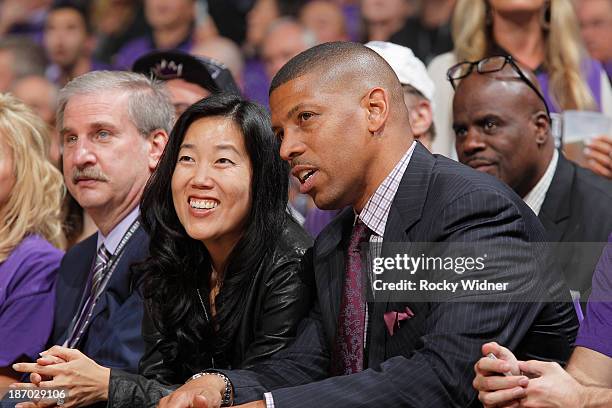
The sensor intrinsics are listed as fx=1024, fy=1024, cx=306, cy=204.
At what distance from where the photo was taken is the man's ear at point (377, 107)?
7.44ft

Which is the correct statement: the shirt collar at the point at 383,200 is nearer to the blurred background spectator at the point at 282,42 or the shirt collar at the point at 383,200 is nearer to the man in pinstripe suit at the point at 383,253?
the man in pinstripe suit at the point at 383,253

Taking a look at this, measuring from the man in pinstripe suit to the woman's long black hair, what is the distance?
0.54ft

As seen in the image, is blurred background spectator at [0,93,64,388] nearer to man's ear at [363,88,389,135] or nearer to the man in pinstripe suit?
the man in pinstripe suit

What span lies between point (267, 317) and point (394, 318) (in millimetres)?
389

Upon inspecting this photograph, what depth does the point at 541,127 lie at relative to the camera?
9.98 feet

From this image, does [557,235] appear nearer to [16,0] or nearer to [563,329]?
[563,329]

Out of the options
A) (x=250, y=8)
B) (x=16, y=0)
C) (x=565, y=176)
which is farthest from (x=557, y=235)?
(x=16, y=0)

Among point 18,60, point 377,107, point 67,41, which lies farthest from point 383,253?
point 18,60

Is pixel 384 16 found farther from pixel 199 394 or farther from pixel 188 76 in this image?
pixel 199 394

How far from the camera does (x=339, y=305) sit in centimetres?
230

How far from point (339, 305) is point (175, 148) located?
0.60 metres

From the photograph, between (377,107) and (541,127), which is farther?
(541,127)

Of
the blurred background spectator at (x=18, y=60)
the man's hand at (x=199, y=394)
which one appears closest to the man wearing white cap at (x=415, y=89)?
the man's hand at (x=199, y=394)

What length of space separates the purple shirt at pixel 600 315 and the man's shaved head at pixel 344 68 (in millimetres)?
587
